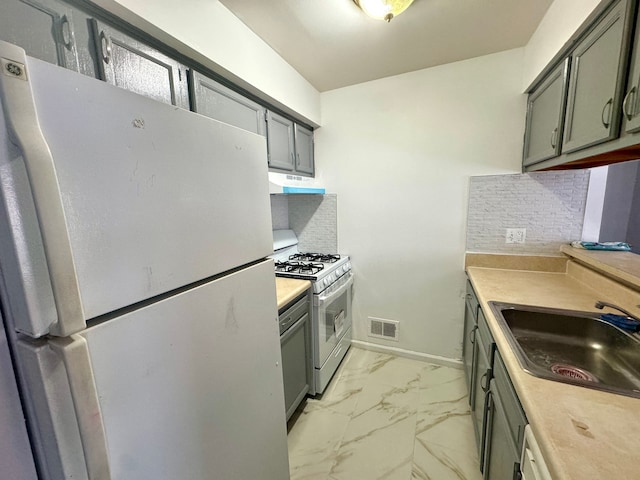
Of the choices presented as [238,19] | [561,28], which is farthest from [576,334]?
[238,19]

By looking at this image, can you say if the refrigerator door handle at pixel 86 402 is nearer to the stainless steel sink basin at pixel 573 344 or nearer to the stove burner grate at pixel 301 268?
the stainless steel sink basin at pixel 573 344

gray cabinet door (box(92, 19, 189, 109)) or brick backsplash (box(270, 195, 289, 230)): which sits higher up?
gray cabinet door (box(92, 19, 189, 109))

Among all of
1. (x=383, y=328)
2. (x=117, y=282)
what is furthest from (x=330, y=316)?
(x=117, y=282)

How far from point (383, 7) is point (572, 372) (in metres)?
1.84

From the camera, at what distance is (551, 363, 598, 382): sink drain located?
3.45ft

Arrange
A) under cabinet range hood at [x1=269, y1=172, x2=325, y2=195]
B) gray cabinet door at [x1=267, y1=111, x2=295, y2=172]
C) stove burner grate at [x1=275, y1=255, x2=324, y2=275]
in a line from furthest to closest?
stove burner grate at [x1=275, y1=255, x2=324, y2=275]
gray cabinet door at [x1=267, y1=111, x2=295, y2=172]
under cabinet range hood at [x1=269, y1=172, x2=325, y2=195]

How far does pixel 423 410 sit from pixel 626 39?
2.16 m

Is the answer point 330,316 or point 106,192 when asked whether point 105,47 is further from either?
point 330,316

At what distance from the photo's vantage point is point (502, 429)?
40.2 inches

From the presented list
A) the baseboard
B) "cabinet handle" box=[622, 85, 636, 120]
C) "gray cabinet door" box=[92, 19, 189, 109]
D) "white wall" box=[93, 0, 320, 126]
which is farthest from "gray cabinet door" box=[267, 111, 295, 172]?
the baseboard

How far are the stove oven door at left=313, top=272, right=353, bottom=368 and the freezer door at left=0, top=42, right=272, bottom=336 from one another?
1195 millimetres

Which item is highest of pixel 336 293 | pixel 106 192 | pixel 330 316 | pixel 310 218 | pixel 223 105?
pixel 223 105

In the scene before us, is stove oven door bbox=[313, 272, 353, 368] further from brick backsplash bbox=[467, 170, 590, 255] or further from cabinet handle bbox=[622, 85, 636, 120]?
cabinet handle bbox=[622, 85, 636, 120]

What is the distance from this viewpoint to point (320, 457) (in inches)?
62.9
